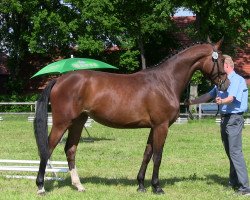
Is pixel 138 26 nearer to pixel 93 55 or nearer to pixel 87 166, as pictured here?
pixel 93 55

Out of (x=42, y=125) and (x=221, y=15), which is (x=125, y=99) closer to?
(x=42, y=125)

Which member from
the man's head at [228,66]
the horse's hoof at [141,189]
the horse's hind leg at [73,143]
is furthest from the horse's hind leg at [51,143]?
the man's head at [228,66]

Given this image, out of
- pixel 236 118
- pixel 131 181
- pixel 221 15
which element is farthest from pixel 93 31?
pixel 236 118

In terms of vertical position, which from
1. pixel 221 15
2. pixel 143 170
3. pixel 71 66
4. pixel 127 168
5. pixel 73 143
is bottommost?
pixel 127 168

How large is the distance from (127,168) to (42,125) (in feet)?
10.4

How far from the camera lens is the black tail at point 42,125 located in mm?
8094

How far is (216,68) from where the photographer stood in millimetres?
8312

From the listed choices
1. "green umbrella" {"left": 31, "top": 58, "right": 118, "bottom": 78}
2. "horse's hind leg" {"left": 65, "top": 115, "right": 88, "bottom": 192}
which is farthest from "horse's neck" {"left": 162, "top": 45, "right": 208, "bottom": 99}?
"green umbrella" {"left": 31, "top": 58, "right": 118, "bottom": 78}

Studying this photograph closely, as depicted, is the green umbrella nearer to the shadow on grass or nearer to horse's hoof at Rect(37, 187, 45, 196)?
the shadow on grass

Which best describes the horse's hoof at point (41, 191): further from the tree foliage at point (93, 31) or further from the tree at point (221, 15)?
the tree foliage at point (93, 31)

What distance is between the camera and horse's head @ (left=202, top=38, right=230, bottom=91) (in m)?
8.24

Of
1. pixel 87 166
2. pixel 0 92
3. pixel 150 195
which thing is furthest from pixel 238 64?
pixel 150 195

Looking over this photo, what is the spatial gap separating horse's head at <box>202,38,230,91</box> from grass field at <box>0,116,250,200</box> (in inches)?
73.2

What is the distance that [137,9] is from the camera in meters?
33.2
